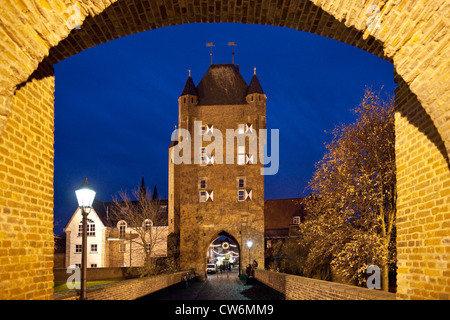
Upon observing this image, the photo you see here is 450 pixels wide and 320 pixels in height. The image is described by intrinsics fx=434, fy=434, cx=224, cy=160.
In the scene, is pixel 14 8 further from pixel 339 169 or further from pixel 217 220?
pixel 217 220

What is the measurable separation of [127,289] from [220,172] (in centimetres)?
2595

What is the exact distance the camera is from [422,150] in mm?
4840

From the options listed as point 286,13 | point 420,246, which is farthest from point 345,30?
point 420,246

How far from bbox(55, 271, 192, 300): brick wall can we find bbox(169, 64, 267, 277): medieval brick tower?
626 inches

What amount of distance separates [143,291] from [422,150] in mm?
12890

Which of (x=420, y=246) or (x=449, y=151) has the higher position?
(x=449, y=151)

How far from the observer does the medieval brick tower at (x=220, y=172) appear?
124 feet

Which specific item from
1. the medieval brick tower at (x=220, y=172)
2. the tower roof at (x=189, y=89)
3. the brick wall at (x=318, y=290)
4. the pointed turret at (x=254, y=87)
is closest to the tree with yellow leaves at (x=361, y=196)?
the brick wall at (x=318, y=290)

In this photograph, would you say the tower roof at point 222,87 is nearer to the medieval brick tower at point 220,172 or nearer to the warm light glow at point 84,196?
the medieval brick tower at point 220,172

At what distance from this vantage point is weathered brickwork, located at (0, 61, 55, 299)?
433 cm

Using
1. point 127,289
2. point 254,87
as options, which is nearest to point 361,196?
point 127,289

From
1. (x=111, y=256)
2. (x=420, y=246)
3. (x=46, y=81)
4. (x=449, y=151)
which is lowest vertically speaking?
(x=111, y=256)

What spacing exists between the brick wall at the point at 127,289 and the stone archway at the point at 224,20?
300 cm

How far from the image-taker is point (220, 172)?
128 ft
